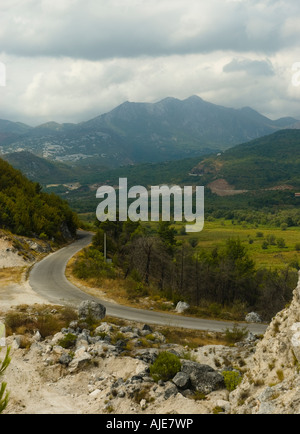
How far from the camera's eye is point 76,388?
1517 cm

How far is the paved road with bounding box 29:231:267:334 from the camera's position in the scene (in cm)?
2589

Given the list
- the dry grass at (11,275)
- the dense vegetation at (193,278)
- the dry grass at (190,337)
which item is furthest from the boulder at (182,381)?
the dry grass at (11,275)

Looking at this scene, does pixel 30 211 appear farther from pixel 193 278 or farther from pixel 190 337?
pixel 190 337

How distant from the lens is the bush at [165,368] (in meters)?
14.7

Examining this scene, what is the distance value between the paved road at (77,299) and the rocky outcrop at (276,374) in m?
13.2

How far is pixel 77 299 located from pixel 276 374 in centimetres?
2134

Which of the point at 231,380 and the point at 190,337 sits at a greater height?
the point at 231,380

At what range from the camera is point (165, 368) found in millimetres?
14750

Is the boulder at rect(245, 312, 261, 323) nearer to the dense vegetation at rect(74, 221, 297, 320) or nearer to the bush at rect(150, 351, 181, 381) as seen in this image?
the dense vegetation at rect(74, 221, 297, 320)

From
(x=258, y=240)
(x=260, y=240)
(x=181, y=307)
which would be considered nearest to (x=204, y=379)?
(x=181, y=307)

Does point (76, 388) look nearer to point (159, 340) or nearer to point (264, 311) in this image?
point (159, 340)

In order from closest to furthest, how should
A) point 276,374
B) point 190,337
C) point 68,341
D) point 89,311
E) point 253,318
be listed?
point 276,374
point 68,341
point 190,337
point 89,311
point 253,318

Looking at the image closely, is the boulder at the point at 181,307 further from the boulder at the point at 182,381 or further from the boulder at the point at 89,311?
the boulder at the point at 182,381
